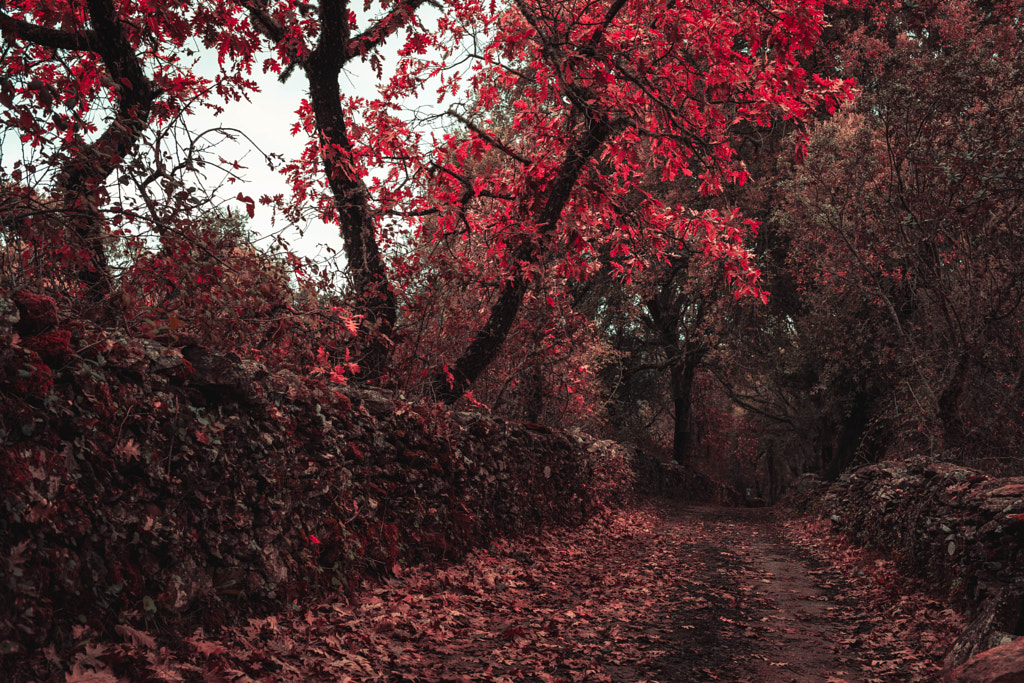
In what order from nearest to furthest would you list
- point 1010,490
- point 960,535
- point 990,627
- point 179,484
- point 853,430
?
point 179,484
point 990,627
point 1010,490
point 960,535
point 853,430

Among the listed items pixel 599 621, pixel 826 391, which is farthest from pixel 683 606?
pixel 826 391

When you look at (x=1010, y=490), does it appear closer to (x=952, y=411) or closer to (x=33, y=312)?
(x=952, y=411)

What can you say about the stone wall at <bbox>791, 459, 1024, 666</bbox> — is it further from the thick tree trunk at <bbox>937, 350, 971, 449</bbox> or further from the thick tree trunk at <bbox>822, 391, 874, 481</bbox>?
the thick tree trunk at <bbox>822, 391, 874, 481</bbox>

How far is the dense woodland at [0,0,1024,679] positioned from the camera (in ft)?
16.4

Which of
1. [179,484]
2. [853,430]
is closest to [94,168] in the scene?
[179,484]

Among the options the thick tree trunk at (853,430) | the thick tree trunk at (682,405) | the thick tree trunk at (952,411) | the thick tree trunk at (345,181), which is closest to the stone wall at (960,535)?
the thick tree trunk at (952,411)

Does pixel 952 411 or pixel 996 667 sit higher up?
pixel 952 411

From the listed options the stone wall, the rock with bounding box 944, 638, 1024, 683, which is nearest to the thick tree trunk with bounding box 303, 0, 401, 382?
the rock with bounding box 944, 638, 1024, 683

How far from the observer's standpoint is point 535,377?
14.4 meters

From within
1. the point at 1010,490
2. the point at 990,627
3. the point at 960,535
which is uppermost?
the point at 1010,490

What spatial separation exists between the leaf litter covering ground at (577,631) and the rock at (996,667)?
982 mm

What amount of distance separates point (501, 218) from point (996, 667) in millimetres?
7848

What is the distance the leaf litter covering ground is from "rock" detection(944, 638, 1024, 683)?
3.22 ft

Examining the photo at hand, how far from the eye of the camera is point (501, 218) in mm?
10172
